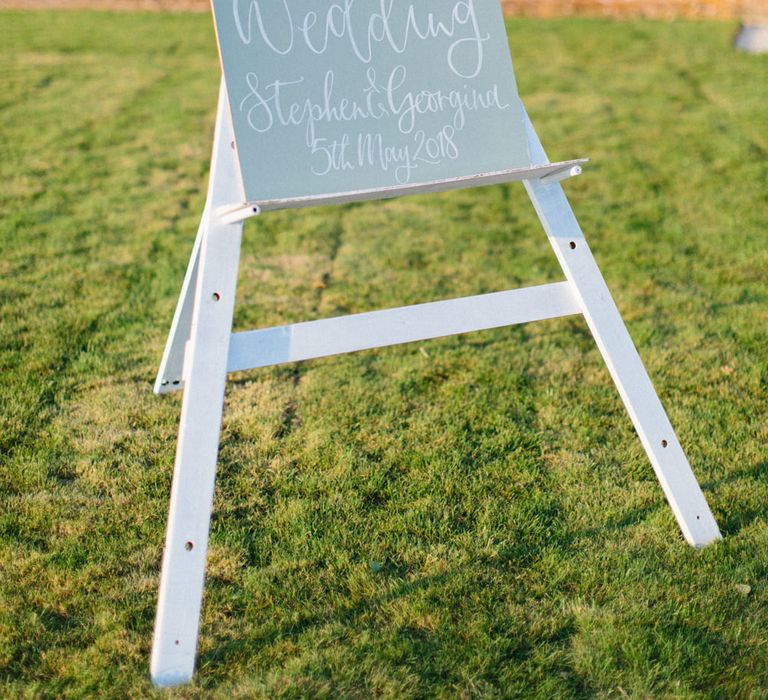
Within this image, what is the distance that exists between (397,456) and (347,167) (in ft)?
4.23

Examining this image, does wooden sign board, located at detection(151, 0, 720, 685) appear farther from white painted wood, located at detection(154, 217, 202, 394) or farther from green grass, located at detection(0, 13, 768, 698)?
white painted wood, located at detection(154, 217, 202, 394)

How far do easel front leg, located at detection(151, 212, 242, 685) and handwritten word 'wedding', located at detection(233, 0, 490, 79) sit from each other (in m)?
0.54

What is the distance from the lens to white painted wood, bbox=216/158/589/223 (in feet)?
6.79

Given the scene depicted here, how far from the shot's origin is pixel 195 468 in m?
2.19

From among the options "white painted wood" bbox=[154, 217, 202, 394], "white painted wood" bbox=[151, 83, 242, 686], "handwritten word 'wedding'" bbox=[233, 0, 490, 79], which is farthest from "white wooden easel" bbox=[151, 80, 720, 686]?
"white painted wood" bbox=[154, 217, 202, 394]

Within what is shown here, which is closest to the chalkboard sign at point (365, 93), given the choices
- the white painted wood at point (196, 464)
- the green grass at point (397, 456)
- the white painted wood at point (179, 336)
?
the white painted wood at point (196, 464)

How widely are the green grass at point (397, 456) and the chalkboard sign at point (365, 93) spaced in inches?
46.7

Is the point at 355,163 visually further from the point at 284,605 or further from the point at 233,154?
the point at 284,605

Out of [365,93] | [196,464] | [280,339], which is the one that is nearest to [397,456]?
[280,339]

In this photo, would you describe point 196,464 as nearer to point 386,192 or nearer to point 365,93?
point 386,192

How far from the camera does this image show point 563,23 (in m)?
12.1

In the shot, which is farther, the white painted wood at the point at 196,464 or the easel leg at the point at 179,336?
the easel leg at the point at 179,336

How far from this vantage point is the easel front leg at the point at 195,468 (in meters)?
2.17

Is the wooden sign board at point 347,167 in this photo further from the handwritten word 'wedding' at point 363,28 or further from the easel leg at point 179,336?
the easel leg at point 179,336
